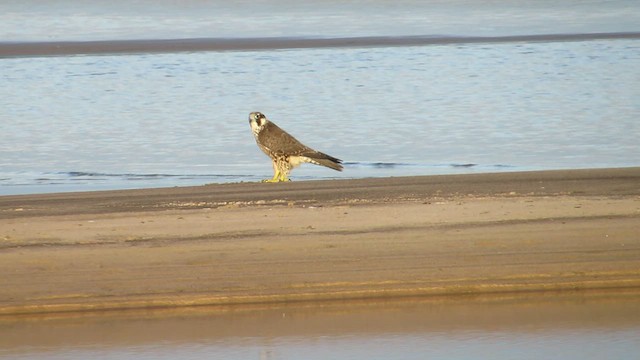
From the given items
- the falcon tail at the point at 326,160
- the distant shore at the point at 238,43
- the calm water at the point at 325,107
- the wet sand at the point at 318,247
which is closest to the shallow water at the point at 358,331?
the wet sand at the point at 318,247

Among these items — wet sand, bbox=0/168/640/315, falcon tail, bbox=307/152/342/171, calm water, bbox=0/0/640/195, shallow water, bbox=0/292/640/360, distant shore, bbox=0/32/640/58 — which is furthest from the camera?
distant shore, bbox=0/32/640/58

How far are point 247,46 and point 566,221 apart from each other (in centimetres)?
2108

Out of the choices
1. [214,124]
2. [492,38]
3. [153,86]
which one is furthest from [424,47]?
[214,124]

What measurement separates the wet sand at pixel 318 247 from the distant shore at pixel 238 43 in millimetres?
19263

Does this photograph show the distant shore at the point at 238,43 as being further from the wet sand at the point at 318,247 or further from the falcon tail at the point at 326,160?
the wet sand at the point at 318,247

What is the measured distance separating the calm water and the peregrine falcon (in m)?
1.07

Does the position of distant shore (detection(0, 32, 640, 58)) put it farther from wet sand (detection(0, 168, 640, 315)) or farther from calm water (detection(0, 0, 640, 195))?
wet sand (detection(0, 168, 640, 315))

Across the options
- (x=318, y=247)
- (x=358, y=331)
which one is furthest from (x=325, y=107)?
(x=358, y=331)

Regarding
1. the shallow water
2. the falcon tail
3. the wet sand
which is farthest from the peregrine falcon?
the shallow water

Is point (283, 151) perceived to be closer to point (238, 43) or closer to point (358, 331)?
point (358, 331)

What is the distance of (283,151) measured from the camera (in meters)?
10.8

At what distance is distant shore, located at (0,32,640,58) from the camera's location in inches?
1124

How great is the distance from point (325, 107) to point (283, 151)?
22.8 feet

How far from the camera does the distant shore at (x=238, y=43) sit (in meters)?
28.5
